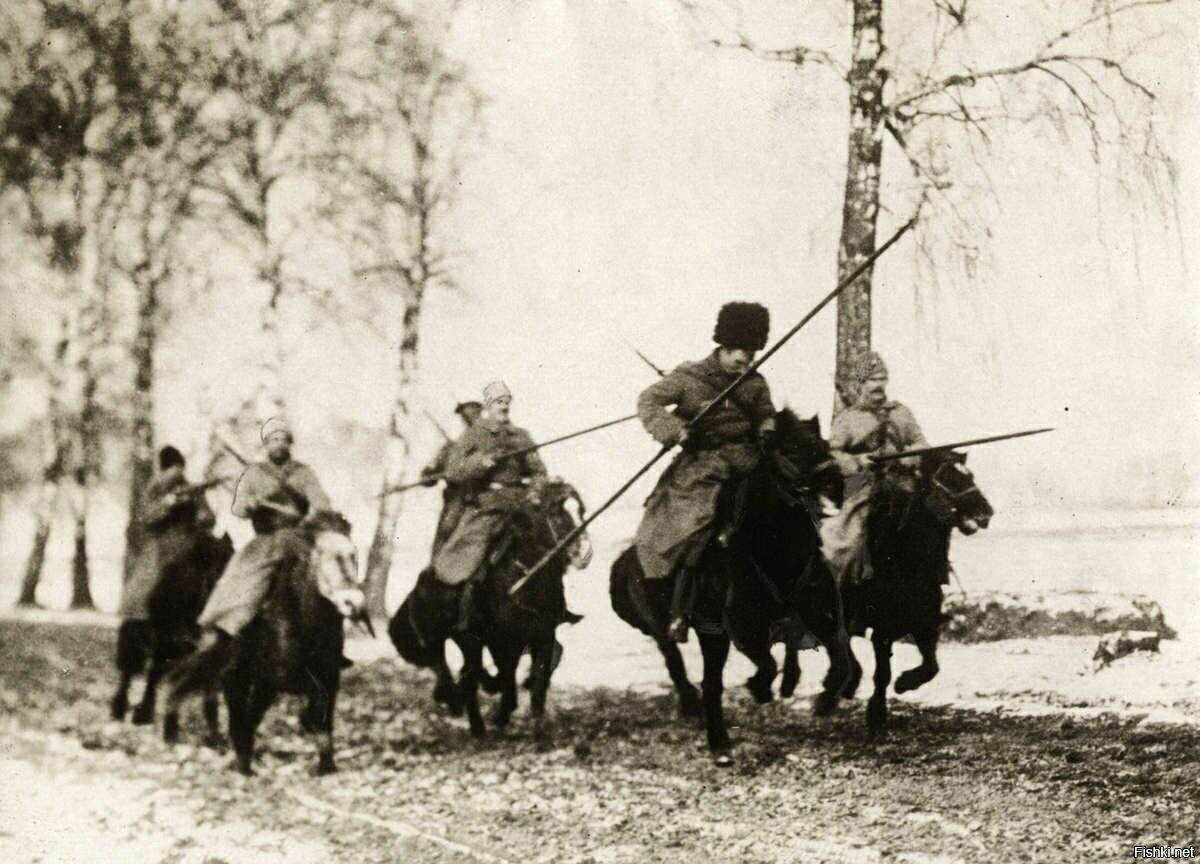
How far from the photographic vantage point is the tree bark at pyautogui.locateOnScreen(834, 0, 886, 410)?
510 centimetres

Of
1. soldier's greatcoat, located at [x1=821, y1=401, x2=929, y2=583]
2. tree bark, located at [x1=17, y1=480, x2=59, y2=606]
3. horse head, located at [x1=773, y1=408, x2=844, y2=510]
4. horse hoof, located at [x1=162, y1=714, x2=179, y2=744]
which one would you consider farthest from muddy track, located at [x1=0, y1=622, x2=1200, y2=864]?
horse head, located at [x1=773, y1=408, x2=844, y2=510]

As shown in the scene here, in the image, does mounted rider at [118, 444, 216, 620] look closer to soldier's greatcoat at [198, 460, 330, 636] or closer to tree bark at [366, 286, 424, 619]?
soldier's greatcoat at [198, 460, 330, 636]

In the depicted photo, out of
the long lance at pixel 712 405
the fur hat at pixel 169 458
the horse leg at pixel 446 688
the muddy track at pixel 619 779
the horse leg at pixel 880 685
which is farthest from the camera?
the horse leg at pixel 446 688

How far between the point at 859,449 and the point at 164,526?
108 inches

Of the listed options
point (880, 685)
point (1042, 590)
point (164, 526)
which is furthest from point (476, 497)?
point (1042, 590)

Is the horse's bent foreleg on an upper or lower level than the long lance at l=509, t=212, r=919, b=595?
lower

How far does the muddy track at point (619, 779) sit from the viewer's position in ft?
14.2

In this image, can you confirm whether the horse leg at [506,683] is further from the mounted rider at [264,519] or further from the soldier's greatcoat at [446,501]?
the mounted rider at [264,519]

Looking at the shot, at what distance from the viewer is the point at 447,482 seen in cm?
522

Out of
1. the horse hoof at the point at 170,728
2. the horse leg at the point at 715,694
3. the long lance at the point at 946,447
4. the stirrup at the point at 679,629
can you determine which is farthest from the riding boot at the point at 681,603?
the horse hoof at the point at 170,728

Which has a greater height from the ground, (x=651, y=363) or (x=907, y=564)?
(x=651, y=363)

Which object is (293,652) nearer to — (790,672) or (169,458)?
(169,458)

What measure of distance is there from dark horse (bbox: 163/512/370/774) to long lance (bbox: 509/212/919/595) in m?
0.75

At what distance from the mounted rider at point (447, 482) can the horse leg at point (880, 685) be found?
178cm
